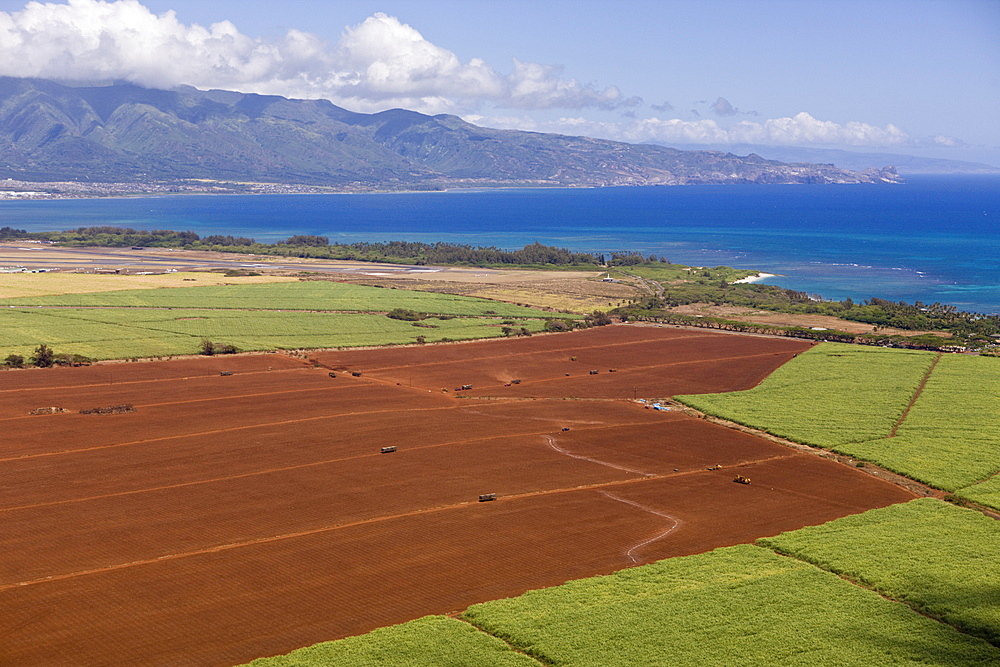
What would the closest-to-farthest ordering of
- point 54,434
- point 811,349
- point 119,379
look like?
point 54,434 → point 119,379 → point 811,349

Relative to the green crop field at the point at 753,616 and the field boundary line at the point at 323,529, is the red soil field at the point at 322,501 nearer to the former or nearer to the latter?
the field boundary line at the point at 323,529

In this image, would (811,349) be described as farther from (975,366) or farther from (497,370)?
(497,370)

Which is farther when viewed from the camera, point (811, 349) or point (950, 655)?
point (811, 349)

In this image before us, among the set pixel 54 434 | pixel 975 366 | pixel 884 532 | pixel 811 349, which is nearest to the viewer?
pixel 884 532

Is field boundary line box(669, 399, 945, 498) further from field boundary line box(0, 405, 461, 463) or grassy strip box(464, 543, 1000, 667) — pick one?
field boundary line box(0, 405, 461, 463)

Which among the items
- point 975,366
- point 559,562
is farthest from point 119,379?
point 975,366

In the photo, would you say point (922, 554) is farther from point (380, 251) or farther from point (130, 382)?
point (380, 251)
